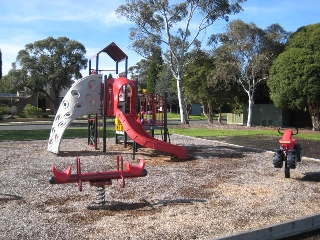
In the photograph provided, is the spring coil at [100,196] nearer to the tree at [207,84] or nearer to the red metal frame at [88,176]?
the red metal frame at [88,176]

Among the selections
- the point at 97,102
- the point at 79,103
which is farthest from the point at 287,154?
the point at 79,103

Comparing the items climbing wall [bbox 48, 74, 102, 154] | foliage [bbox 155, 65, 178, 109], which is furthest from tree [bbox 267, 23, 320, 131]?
foliage [bbox 155, 65, 178, 109]

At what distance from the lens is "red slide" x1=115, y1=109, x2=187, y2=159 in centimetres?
1053

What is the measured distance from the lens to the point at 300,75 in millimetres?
23578

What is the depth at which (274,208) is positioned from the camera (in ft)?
20.0

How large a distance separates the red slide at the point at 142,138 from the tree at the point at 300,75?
14959 millimetres

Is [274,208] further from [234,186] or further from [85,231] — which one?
[85,231]

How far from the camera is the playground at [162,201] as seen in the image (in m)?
5.04

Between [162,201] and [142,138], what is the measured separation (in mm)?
4271

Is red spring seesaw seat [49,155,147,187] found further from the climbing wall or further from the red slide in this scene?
the climbing wall

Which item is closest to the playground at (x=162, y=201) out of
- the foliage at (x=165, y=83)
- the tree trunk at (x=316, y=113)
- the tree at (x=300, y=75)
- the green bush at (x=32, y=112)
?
the tree at (x=300, y=75)

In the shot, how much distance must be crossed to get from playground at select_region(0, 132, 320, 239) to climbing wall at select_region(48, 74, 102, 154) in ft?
5.81

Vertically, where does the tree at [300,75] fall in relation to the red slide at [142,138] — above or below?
above

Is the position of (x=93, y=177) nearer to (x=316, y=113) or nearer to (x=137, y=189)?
(x=137, y=189)
